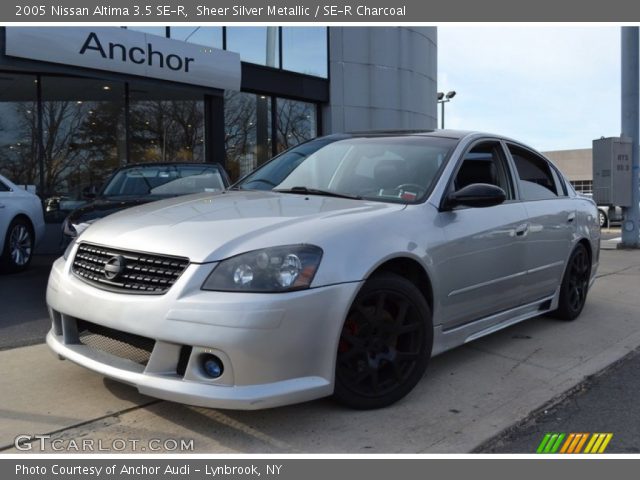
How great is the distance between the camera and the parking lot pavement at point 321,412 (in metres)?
2.91

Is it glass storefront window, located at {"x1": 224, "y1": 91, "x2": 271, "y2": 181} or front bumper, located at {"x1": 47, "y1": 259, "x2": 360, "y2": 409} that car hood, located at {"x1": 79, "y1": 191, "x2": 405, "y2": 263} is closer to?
front bumper, located at {"x1": 47, "y1": 259, "x2": 360, "y2": 409}

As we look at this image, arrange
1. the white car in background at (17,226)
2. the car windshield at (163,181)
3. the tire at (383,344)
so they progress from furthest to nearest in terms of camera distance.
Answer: the white car in background at (17,226) < the car windshield at (163,181) < the tire at (383,344)

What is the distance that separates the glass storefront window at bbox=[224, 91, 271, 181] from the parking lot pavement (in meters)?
9.31

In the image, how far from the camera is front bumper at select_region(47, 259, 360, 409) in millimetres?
2703

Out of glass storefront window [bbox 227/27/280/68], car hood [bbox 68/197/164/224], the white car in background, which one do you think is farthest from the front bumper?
glass storefront window [bbox 227/27/280/68]

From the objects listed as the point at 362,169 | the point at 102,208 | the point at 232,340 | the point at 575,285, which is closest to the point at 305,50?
the point at 102,208

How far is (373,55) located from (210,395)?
13.8 metres

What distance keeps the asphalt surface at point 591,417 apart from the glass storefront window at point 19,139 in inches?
401

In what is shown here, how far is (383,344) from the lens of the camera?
326cm

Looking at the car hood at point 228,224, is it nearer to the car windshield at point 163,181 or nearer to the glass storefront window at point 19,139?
the car windshield at point 163,181

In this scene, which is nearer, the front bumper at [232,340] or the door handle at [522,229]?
the front bumper at [232,340]

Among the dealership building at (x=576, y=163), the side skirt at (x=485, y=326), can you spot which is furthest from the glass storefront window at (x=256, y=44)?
the dealership building at (x=576, y=163)

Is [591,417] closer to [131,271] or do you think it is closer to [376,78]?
[131,271]

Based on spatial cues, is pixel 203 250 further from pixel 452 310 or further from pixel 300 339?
pixel 452 310
